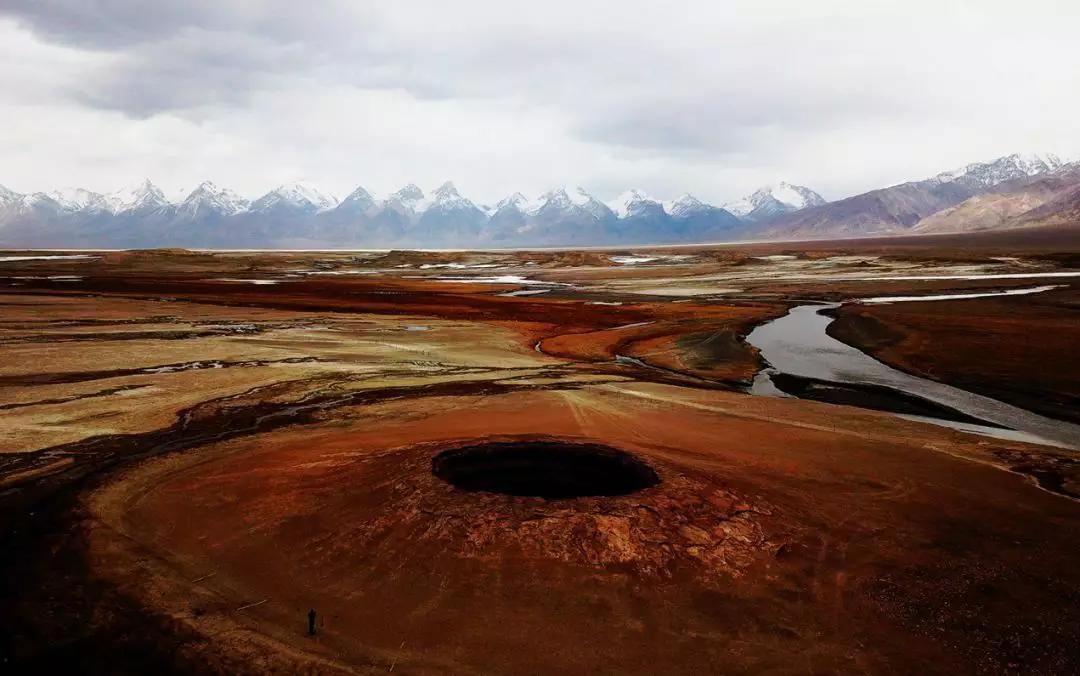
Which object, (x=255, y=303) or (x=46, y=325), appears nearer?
(x=46, y=325)

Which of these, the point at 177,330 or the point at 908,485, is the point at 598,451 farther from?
the point at 177,330

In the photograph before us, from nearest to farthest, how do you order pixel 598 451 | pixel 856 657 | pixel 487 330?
1. pixel 856 657
2. pixel 598 451
3. pixel 487 330

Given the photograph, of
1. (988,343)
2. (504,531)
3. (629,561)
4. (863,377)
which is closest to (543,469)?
(504,531)

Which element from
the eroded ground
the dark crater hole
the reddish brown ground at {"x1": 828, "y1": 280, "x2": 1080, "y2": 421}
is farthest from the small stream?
the dark crater hole

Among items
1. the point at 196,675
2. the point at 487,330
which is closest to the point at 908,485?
the point at 196,675

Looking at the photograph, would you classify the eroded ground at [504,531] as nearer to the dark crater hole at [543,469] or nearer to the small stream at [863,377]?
the dark crater hole at [543,469]

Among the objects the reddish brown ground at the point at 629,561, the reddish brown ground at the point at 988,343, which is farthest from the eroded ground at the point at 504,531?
the reddish brown ground at the point at 988,343

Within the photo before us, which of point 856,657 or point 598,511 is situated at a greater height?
point 598,511

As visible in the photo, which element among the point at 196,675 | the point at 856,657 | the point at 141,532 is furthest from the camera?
the point at 141,532
